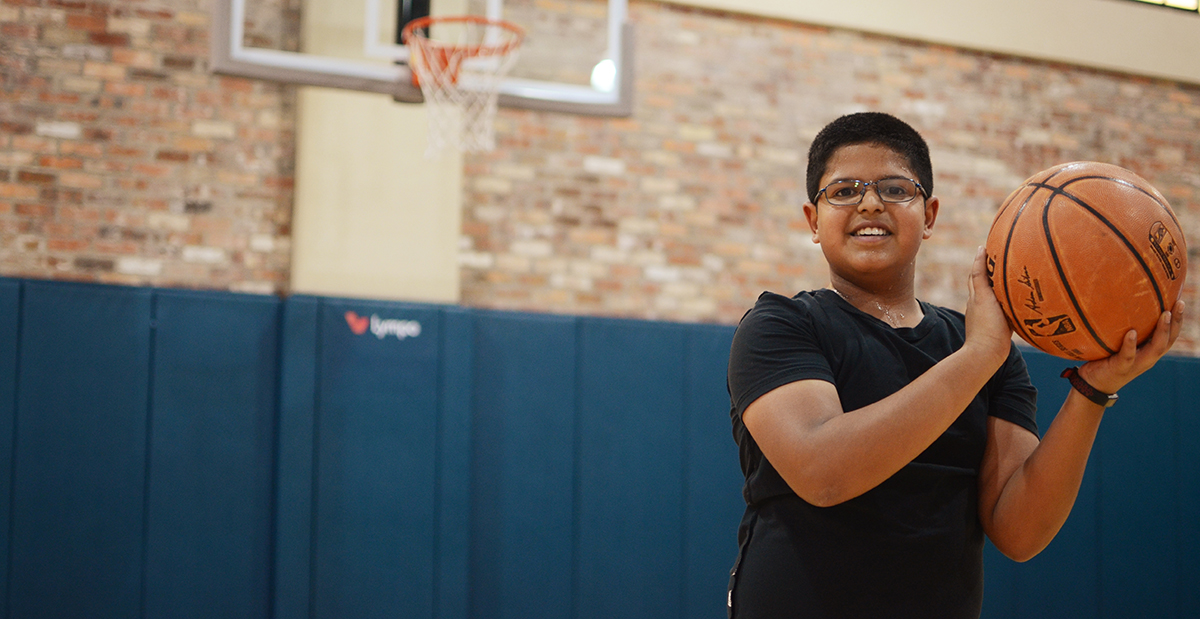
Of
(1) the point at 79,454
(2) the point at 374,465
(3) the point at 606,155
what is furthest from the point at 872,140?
(1) the point at 79,454

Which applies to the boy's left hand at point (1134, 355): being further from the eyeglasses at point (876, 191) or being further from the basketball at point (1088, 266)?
the eyeglasses at point (876, 191)

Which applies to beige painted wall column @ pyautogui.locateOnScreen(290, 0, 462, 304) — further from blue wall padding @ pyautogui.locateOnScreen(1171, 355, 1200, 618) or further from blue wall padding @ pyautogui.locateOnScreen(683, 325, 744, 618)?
blue wall padding @ pyautogui.locateOnScreen(1171, 355, 1200, 618)

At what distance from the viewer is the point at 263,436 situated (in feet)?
15.3

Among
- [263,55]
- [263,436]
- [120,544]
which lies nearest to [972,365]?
[263,55]

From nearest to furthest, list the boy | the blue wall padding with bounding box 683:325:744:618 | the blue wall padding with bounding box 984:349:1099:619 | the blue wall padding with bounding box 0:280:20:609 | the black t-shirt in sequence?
the boy, the black t-shirt, the blue wall padding with bounding box 0:280:20:609, the blue wall padding with bounding box 683:325:744:618, the blue wall padding with bounding box 984:349:1099:619

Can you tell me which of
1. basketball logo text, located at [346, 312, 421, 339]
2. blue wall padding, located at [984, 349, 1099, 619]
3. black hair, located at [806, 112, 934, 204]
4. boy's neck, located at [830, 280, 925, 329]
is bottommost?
blue wall padding, located at [984, 349, 1099, 619]

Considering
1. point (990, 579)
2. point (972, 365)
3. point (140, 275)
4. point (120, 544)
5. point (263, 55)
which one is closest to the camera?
point (972, 365)

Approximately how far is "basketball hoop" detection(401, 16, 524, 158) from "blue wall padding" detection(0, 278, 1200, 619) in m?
1.06

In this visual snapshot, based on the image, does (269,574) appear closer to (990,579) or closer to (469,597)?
(469,597)

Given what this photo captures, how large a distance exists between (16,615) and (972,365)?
4.59 m

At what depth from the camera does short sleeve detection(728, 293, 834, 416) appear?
1.51m

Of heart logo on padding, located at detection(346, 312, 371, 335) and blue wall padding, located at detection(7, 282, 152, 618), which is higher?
heart logo on padding, located at detection(346, 312, 371, 335)

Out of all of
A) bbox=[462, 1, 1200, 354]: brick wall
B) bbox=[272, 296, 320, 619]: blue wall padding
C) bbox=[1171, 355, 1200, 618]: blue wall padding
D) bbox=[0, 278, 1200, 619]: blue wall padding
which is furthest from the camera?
bbox=[1171, 355, 1200, 618]: blue wall padding

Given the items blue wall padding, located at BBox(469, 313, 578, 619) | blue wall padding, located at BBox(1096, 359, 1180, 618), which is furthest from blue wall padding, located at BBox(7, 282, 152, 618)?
blue wall padding, located at BBox(1096, 359, 1180, 618)
